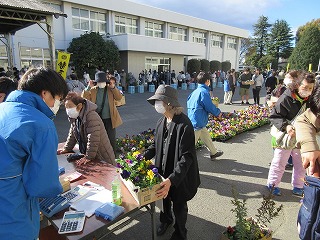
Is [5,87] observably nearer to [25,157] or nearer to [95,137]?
[95,137]

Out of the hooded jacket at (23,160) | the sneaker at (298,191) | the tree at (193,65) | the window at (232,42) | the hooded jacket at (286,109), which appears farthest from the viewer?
the window at (232,42)

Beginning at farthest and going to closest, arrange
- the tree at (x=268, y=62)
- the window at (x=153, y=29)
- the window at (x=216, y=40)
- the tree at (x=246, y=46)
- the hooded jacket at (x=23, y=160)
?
the tree at (x=246, y=46) → the tree at (x=268, y=62) → the window at (x=216, y=40) → the window at (x=153, y=29) → the hooded jacket at (x=23, y=160)

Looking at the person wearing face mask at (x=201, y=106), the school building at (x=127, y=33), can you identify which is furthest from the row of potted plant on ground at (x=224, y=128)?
the school building at (x=127, y=33)

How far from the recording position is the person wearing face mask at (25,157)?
1.41 m

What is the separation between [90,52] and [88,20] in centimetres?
481

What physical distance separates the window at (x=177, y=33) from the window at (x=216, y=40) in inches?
230

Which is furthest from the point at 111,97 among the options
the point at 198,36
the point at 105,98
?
the point at 198,36

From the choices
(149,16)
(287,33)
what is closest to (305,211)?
(149,16)

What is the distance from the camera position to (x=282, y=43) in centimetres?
4853

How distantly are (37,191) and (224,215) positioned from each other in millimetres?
2753

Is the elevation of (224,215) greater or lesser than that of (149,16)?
lesser

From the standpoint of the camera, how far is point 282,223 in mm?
3252

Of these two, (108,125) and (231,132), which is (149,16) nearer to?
(231,132)

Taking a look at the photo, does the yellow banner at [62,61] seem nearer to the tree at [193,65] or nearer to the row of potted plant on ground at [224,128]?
the row of potted plant on ground at [224,128]
